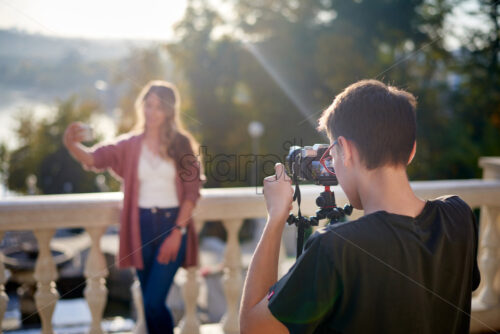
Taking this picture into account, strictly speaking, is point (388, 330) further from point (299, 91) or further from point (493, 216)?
point (299, 91)

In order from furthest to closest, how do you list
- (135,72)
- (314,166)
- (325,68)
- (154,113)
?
(135,72), (325,68), (154,113), (314,166)

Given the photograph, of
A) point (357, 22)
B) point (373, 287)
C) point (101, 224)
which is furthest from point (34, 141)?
point (373, 287)

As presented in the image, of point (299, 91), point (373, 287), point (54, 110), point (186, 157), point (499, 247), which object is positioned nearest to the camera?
point (373, 287)

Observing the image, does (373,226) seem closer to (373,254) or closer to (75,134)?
(373,254)

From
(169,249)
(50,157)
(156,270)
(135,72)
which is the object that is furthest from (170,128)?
(135,72)

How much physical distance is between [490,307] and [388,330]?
2529 millimetres

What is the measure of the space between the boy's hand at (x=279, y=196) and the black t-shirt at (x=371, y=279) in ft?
0.70

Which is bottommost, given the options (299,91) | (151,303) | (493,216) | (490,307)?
(490,307)

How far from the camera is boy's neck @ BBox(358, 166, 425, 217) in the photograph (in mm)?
1240

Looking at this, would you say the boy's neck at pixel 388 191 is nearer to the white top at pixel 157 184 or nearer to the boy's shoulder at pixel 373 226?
the boy's shoulder at pixel 373 226

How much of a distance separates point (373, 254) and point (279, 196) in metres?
0.37

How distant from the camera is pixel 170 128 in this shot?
2.90 meters

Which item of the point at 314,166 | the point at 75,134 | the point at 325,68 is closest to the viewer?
the point at 314,166

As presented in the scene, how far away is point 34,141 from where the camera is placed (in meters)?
30.9
